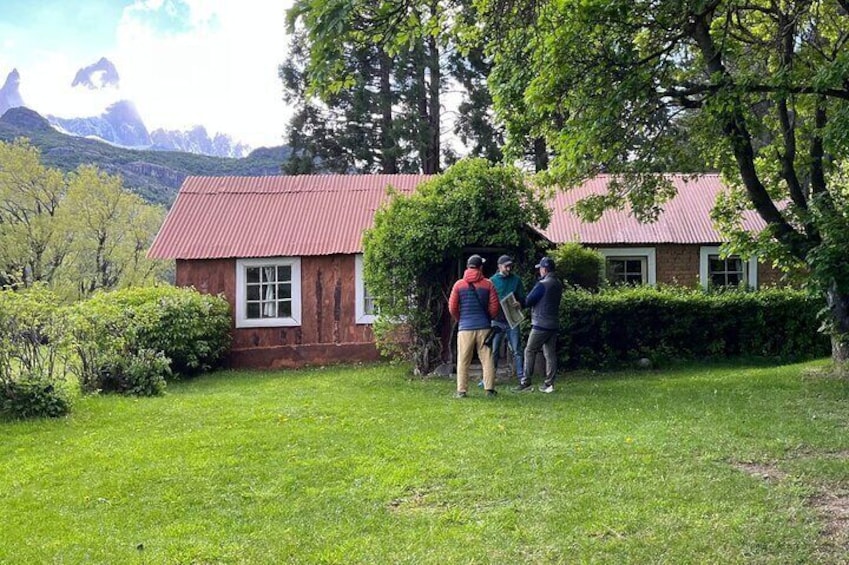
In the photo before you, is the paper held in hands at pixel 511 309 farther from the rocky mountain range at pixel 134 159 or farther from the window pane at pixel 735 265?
the rocky mountain range at pixel 134 159

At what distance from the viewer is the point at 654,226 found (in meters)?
16.9

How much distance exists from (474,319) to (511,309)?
3.15ft

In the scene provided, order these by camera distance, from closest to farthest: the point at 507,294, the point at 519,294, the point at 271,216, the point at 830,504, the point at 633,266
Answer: the point at 830,504
the point at 507,294
the point at 519,294
the point at 271,216
the point at 633,266

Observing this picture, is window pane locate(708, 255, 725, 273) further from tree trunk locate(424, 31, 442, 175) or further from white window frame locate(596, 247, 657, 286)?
tree trunk locate(424, 31, 442, 175)

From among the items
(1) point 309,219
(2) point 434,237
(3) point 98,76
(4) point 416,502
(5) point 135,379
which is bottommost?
(4) point 416,502

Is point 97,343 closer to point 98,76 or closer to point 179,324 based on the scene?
point 179,324

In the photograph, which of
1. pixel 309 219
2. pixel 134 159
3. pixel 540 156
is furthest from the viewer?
pixel 134 159

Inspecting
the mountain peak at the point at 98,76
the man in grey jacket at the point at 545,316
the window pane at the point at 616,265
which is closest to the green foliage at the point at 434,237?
the man in grey jacket at the point at 545,316

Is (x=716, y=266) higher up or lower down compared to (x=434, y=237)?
lower down

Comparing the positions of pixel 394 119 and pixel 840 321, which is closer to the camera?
pixel 840 321

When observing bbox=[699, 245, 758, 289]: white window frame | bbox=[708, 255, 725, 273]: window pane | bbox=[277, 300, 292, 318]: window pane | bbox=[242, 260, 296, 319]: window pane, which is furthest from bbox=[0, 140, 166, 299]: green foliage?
bbox=[708, 255, 725, 273]: window pane

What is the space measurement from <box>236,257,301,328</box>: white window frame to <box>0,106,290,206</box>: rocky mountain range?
116 feet

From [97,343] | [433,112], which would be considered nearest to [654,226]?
[97,343]

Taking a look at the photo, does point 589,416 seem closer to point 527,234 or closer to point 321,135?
point 527,234
